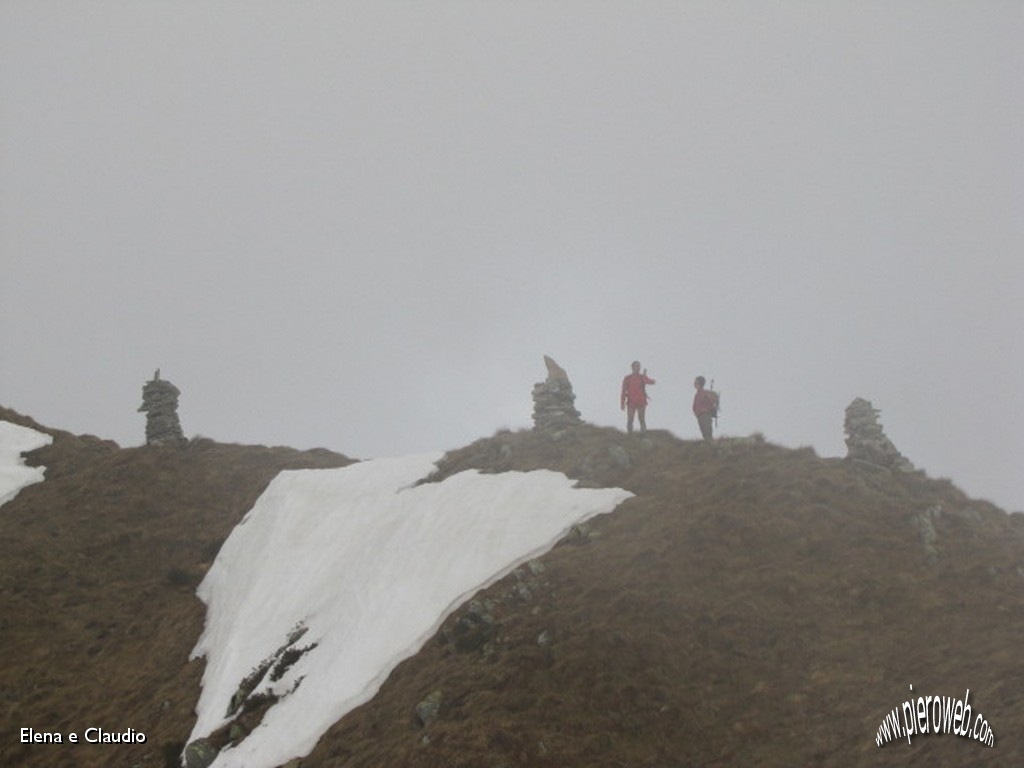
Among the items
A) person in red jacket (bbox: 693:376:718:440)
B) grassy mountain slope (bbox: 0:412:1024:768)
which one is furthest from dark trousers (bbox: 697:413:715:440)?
grassy mountain slope (bbox: 0:412:1024:768)

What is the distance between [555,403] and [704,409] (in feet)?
21.5

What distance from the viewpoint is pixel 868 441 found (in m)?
31.1

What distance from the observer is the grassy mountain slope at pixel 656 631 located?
709 inches

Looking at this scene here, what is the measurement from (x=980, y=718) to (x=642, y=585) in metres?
8.66

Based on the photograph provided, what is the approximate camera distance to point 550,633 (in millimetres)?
21656

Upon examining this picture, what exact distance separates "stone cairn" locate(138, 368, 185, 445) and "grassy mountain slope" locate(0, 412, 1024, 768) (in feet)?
36.4

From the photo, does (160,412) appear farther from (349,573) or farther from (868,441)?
(868,441)

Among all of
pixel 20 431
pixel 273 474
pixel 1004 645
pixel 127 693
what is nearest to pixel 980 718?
pixel 1004 645

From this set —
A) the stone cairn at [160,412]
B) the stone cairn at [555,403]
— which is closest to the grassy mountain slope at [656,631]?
the stone cairn at [555,403]

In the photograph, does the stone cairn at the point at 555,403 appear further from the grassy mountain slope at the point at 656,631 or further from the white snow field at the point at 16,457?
the white snow field at the point at 16,457

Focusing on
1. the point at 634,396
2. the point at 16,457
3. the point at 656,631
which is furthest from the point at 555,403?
the point at 16,457

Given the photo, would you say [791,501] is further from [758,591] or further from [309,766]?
[309,766]

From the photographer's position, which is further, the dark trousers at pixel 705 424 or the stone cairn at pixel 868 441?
the dark trousers at pixel 705 424

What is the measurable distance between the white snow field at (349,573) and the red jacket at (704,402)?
6.66m
